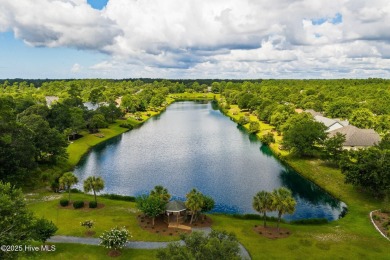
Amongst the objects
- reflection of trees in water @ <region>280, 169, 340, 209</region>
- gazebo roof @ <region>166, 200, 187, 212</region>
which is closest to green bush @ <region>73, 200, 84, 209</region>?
gazebo roof @ <region>166, 200, 187, 212</region>

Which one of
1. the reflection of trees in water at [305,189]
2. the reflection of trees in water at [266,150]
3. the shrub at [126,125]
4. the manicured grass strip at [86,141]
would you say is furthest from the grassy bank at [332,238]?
the shrub at [126,125]

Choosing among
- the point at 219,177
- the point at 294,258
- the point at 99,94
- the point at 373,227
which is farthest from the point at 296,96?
the point at 294,258

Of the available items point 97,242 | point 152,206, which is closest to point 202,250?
point 152,206

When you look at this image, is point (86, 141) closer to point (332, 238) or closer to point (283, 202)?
point (283, 202)

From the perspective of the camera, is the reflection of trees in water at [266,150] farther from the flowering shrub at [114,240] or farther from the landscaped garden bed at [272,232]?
the flowering shrub at [114,240]

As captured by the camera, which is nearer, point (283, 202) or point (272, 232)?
point (283, 202)

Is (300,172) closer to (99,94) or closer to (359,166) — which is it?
(359,166)

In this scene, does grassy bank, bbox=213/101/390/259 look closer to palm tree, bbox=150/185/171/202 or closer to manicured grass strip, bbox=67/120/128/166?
palm tree, bbox=150/185/171/202
